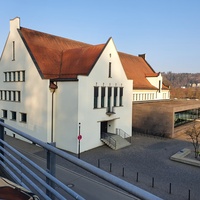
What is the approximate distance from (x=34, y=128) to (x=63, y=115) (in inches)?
175

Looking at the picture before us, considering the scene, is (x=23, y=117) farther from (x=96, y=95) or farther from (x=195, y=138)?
(x=195, y=138)

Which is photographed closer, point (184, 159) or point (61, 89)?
point (184, 159)

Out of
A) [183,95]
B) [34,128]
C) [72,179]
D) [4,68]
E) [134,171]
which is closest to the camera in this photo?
[72,179]

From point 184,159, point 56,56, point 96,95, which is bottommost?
point 184,159

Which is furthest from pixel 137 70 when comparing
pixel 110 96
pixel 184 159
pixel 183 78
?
pixel 183 78

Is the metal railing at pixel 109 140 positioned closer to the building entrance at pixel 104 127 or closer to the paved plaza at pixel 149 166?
the paved plaza at pixel 149 166

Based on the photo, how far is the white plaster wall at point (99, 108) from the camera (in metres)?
21.8

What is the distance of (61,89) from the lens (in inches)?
894

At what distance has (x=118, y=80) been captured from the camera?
2656 centimetres

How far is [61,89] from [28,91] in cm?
499

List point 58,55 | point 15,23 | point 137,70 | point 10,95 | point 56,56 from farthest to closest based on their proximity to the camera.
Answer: point 137,70
point 10,95
point 58,55
point 56,56
point 15,23

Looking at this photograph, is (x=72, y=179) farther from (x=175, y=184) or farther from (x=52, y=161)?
(x=52, y=161)

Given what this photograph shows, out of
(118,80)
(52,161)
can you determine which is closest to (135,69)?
(118,80)

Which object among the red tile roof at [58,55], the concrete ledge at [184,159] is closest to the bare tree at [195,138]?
the concrete ledge at [184,159]
